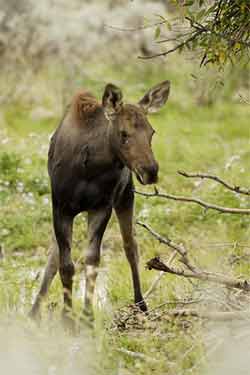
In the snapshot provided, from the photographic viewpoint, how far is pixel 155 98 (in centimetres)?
684

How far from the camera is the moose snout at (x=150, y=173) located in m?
6.14

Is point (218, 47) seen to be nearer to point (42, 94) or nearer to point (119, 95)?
point (119, 95)

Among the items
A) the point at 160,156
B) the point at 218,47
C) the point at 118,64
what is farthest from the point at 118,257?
the point at 118,64

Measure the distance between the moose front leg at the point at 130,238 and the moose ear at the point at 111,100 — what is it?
1014mm

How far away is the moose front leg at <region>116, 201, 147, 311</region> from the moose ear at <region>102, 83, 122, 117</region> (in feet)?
3.33

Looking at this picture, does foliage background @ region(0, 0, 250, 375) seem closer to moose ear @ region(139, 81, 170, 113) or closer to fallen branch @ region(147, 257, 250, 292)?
fallen branch @ region(147, 257, 250, 292)

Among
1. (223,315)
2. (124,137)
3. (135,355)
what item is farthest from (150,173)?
(135,355)

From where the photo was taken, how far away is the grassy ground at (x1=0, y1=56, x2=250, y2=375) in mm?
5961

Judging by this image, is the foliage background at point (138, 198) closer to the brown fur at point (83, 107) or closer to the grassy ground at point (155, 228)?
the grassy ground at point (155, 228)

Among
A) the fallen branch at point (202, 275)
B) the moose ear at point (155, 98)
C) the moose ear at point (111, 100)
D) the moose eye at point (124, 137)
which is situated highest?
the moose ear at point (155, 98)

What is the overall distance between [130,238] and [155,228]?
94.4 inches

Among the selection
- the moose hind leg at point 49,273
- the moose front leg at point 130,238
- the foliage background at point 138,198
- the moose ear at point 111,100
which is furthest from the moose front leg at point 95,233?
the moose ear at point 111,100

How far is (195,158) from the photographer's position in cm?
1358

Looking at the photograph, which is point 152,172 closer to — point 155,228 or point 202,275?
point 202,275
